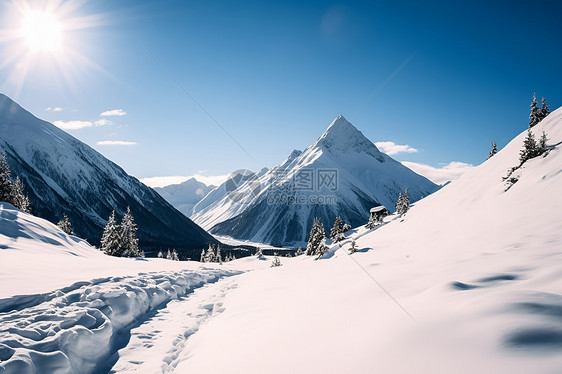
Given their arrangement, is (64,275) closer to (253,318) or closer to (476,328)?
(253,318)

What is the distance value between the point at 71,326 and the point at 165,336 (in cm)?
242

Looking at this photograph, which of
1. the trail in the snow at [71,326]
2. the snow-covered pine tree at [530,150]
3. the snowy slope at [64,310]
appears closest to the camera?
the trail in the snow at [71,326]

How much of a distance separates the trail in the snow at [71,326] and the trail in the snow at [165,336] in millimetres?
323

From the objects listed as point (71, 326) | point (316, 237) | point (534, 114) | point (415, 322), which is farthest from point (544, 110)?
point (71, 326)

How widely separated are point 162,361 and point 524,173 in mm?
24094

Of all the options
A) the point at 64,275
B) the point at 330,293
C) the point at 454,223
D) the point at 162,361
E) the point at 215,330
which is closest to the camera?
the point at 162,361

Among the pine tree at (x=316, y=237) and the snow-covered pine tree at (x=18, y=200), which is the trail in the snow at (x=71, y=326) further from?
the snow-covered pine tree at (x=18, y=200)

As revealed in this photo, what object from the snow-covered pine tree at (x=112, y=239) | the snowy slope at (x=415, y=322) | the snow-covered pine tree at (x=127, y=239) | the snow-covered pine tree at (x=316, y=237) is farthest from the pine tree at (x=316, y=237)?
the snowy slope at (x=415, y=322)

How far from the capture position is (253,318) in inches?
300

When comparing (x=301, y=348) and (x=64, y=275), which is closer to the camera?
(x=301, y=348)

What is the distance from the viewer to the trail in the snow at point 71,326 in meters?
4.77

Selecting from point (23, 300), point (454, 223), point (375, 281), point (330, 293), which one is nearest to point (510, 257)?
point (375, 281)

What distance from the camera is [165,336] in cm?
757

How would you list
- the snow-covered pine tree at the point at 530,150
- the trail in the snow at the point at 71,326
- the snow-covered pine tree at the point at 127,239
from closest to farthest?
the trail in the snow at the point at 71,326
the snow-covered pine tree at the point at 530,150
the snow-covered pine tree at the point at 127,239
